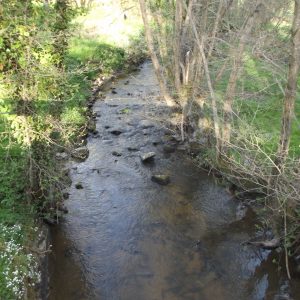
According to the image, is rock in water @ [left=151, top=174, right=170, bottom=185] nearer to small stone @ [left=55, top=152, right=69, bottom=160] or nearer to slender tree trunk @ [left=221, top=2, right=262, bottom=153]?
slender tree trunk @ [left=221, top=2, right=262, bottom=153]

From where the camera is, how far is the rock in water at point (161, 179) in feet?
42.5

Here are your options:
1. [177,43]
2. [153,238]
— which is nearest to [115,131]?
[177,43]

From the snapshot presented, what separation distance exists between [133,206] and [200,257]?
9.45ft

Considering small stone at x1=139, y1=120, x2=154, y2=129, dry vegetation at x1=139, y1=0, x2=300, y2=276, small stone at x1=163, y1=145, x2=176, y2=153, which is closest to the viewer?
dry vegetation at x1=139, y1=0, x2=300, y2=276

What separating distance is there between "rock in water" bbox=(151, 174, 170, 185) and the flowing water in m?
0.18

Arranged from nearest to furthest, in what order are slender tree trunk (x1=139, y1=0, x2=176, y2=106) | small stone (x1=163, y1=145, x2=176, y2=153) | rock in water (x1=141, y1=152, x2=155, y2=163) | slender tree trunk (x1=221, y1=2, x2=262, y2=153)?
slender tree trunk (x1=221, y1=2, x2=262, y2=153) → rock in water (x1=141, y1=152, x2=155, y2=163) → slender tree trunk (x1=139, y1=0, x2=176, y2=106) → small stone (x1=163, y1=145, x2=176, y2=153)

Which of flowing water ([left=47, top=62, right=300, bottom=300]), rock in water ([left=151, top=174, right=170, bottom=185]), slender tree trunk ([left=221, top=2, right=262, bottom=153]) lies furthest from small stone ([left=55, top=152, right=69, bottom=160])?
Result: slender tree trunk ([left=221, top=2, right=262, bottom=153])

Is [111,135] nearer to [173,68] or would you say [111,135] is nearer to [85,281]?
[173,68]

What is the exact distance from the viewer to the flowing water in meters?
8.96

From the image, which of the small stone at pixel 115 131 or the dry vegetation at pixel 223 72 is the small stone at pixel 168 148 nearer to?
the dry vegetation at pixel 223 72

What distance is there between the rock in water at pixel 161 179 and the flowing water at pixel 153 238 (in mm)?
182

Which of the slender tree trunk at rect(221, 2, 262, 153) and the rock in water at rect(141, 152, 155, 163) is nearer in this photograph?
the slender tree trunk at rect(221, 2, 262, 153)

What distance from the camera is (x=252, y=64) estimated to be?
20797mm

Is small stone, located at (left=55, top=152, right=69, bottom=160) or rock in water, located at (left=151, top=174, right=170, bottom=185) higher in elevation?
small stone, located at (left=55, top=152, right=69, bottom=160)
